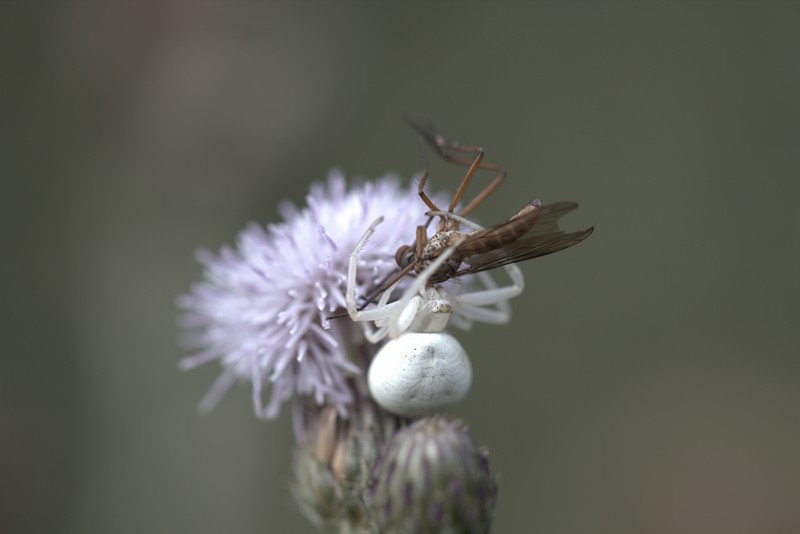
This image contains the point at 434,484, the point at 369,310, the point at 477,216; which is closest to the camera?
the point at 434,484

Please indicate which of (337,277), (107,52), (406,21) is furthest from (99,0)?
(337,277)

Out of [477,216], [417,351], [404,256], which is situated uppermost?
[477,216]

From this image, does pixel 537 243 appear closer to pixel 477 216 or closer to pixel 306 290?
pixel 306 290

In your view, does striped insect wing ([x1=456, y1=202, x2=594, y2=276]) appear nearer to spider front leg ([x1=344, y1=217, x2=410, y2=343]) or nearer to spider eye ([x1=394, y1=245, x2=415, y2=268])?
spider eye ([x1=394, y1=245, x2=415, y2=268])

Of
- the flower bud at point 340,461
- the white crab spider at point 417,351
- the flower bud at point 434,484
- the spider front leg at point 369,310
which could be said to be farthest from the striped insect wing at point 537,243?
the flower bud at point 340,461

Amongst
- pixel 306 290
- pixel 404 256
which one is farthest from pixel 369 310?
pixel 306 290

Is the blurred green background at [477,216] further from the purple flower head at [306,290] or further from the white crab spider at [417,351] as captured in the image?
the white crab spider at [417,351]

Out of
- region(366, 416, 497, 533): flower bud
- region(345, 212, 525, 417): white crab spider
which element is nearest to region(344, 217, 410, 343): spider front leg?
region(345, 212, 525, 417): white crab spider
